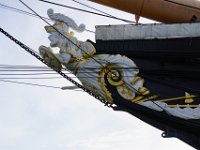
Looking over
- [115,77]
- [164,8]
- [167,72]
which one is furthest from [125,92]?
[164,8]

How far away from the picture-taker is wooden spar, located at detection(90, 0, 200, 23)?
1049 cm

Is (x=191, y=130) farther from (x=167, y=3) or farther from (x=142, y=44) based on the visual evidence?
(x=167, y=3)

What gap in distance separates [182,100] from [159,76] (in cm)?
53

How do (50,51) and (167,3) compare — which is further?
(167,3)

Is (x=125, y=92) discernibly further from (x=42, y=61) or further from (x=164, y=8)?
(x=164, y=8)

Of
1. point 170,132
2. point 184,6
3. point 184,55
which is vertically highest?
point 184,6

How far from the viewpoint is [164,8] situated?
415 inches

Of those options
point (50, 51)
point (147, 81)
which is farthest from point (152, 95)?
point (50, 51)

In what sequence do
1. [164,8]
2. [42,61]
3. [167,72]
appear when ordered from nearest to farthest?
[167,72] → [42,61] → [164,8]

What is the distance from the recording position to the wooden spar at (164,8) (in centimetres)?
1049

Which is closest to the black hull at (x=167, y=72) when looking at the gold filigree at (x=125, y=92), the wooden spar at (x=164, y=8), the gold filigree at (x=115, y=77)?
the gold filigree at (x=125, y=92)

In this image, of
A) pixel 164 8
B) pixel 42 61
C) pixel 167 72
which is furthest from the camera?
pixel 164 8

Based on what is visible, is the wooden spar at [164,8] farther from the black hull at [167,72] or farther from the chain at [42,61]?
the chain at [42,61]

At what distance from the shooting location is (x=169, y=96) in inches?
374
